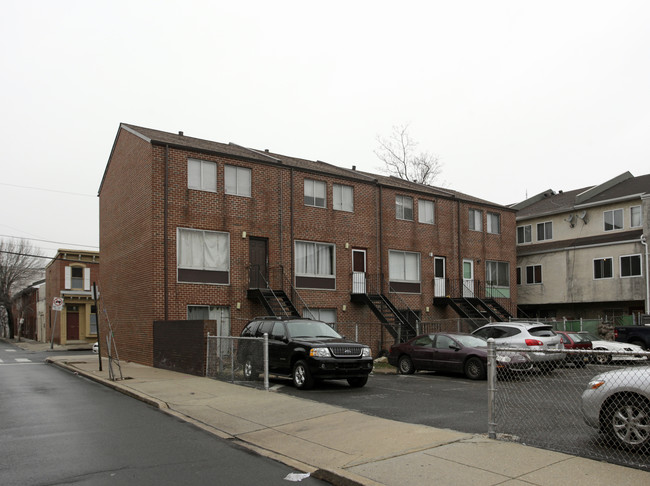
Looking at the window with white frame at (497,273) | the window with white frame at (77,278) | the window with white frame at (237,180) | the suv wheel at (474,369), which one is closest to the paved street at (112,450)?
the suv wheel at (474,369)

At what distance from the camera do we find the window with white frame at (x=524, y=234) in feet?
128

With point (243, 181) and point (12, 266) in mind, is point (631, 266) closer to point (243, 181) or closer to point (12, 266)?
point (243, 181)

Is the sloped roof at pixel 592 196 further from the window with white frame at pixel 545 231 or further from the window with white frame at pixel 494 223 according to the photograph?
the window with white frame at pixel 494 223

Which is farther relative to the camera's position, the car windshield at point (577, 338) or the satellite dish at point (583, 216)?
the satellite dish at point (583, 216)

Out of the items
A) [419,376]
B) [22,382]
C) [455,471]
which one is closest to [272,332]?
[419,376]

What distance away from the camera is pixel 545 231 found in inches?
1500

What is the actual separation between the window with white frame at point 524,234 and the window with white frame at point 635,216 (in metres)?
6.77

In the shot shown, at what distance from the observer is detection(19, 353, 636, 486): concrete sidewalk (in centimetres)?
600

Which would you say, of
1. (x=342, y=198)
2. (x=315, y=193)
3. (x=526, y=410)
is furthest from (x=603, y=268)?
(x=526, y=410)

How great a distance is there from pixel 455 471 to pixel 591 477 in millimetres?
1331

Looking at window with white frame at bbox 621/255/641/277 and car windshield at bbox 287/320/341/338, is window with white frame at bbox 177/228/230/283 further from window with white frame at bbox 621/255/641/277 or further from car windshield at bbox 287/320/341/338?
window with white frame at bbox 621/255/641/277

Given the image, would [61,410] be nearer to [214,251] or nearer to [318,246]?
[214,251]

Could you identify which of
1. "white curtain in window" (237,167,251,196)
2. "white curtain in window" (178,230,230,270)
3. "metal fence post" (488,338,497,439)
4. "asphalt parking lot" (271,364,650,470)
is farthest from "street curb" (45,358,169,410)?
"white curtain in window" (237,167,251,196)

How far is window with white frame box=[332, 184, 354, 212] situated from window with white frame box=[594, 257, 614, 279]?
16115 millimetres
